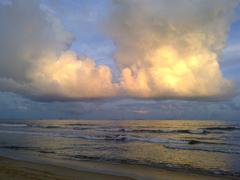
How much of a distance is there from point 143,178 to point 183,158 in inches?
337

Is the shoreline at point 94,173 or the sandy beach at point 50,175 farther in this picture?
the shoreline at point 94,173

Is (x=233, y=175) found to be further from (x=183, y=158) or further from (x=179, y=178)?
(x=183, y=158)

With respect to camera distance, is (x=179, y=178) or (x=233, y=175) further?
(x=233, y=175)

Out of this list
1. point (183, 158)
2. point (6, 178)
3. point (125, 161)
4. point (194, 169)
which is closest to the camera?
point (6, 178)

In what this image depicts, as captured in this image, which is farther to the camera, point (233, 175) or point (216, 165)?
point (216, 165)

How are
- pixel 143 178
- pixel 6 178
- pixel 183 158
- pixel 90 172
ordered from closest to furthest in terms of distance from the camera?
1. pixel 6 178
2. pixel 143 178
3. pixel 90 172
4. pixel 183 158

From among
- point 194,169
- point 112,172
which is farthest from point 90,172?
point 194,169

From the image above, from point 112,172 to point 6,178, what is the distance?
6.19m

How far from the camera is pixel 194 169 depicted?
1908cm

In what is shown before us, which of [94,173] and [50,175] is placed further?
[94,173]

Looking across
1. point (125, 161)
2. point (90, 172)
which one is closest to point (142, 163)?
point (125, 161)

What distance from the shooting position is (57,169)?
18000 mm

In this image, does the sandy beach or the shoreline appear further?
the shoreline

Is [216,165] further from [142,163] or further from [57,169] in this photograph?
[57,169]
